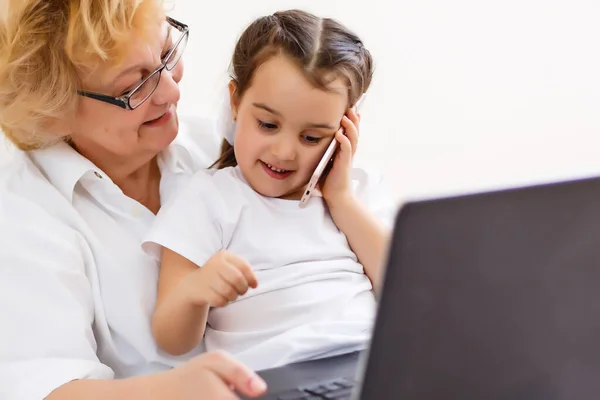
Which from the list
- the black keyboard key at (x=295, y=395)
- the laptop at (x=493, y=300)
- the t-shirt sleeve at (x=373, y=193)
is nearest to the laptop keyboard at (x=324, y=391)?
the black keyboard key at (x=295, y=395)

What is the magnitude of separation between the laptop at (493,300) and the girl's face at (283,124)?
660 mm

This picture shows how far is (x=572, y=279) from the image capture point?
531 millimetres

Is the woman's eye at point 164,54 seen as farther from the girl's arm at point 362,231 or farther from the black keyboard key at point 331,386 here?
the black keyboard key at point 331,386

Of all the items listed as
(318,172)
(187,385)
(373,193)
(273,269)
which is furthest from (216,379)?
(373,193)

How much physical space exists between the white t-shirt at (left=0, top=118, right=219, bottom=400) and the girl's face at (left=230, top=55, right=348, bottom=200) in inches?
8.1

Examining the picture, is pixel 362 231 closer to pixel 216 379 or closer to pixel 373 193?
pixel 373 193

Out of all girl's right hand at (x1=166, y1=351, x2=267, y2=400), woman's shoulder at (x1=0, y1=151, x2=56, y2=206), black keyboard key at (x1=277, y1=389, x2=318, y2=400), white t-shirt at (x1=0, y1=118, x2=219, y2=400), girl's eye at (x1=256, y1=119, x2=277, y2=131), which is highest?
girl's eye at (x1=256, y1=119, x2=277, y2=131)

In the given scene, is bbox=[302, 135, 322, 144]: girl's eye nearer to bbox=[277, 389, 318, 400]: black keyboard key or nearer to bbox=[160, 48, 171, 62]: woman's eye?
bbox=[160, 48, 171, 62]: woman's eye

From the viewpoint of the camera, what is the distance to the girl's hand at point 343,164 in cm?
125

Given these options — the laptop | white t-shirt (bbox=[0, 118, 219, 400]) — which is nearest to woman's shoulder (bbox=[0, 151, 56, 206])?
white t-shirt (bbox=[0, 118, 219, 400])

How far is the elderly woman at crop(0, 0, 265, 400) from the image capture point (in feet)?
3.37

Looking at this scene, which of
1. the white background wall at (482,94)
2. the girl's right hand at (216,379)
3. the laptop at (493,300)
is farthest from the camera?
the white background wall at (482,94)

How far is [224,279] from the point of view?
88 centimetres

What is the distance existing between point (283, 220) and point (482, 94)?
1.07 meters
